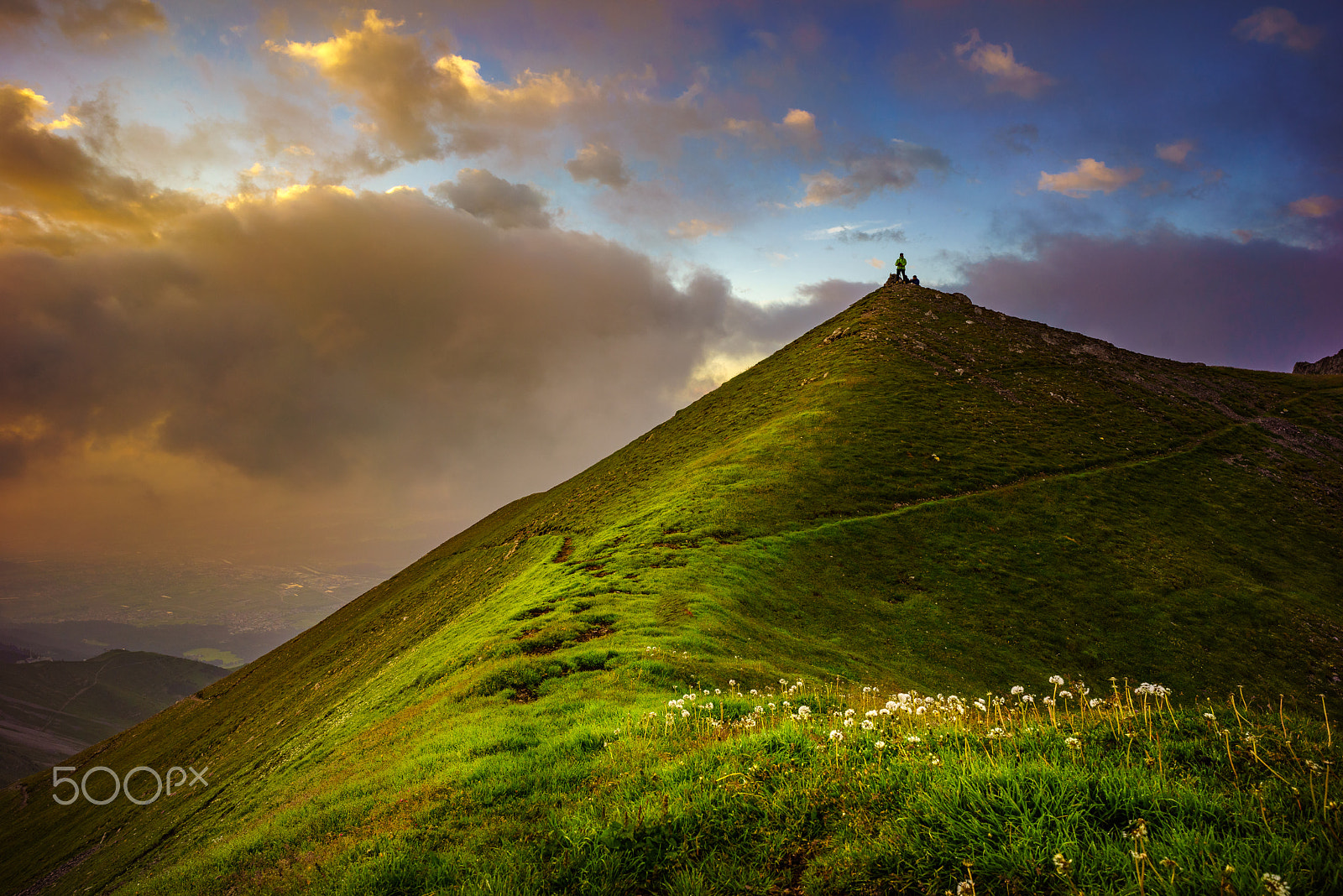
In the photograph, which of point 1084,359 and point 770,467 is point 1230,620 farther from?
point 1084,359

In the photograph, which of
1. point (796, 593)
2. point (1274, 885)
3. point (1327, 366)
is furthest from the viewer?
point (1327, 366)

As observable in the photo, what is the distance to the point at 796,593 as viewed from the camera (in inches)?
1224

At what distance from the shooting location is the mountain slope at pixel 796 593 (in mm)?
15211

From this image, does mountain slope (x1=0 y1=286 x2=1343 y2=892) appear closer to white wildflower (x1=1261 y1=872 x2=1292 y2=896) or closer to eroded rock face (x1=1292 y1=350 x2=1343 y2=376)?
white wildflower (x1=1261 y1=872 x2=1292 y2=896)

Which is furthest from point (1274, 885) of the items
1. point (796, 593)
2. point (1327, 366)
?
point (1327, 366)

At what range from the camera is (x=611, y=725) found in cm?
1192

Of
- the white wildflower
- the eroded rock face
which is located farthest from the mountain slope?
the eroded rock face

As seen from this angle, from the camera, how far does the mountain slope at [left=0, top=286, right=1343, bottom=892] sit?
1521cm

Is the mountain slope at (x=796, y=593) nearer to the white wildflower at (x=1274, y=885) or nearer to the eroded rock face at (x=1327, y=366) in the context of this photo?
the white wildflower at (x=1274, y=885)

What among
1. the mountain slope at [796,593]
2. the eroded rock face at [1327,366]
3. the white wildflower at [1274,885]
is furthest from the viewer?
the eroded rock face at [1327,366]

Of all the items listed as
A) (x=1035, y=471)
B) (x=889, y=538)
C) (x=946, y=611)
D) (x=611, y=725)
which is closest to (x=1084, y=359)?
(x=1035, y=471)

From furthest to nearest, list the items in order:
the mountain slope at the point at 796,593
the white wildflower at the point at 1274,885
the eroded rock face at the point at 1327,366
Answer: the eroded rock face at the point at 1327,366
the mountain slope at the point at 796,593
the white wildflower at the point at 1274,885

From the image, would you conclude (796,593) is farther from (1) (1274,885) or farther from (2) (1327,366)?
(2) (1327,366)

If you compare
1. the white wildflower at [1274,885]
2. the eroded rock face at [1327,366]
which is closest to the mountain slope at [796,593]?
the white wildflower at [1274,885]
